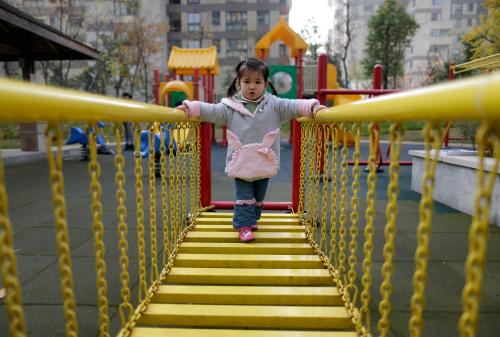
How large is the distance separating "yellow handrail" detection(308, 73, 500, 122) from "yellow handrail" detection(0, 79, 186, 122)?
76 cm

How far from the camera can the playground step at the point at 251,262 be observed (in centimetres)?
210

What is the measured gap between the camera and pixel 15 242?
2.98 meters

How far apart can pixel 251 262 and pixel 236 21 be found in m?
34.8

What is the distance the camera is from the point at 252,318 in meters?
1.59

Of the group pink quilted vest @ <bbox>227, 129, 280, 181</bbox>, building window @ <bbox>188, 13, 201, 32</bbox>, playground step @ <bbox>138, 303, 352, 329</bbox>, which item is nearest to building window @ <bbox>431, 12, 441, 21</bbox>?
building window @ <bbox>188, 13, 201, 32</bbox>

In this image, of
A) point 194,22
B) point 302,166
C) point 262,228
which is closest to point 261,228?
point 262,228

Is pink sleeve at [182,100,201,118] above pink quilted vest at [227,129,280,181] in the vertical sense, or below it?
above

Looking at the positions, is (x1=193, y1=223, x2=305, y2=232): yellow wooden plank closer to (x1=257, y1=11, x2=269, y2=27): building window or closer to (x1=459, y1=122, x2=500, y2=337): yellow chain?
(x1=459, y1=122, x2=500, y2=337): yellow chain

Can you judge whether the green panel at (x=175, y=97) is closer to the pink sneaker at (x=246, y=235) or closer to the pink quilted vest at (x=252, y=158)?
the pink quilted vest at (x=252, y=158)

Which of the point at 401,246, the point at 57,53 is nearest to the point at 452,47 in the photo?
the point at 57,53

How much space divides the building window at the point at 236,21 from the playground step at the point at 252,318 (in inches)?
1376

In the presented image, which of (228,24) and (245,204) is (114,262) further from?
(228,24)

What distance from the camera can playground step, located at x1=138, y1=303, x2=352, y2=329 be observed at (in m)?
1.57

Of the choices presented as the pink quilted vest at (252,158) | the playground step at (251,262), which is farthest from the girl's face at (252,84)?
the playground step at (251,262)
